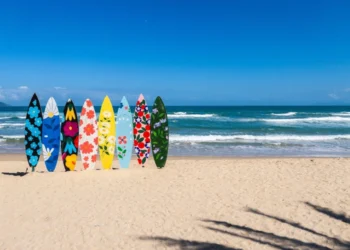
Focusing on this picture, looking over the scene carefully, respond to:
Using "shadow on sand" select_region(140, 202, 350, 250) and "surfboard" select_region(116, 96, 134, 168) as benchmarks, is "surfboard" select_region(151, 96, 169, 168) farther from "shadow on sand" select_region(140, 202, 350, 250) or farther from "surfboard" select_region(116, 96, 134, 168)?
"shadow on sand" select_region(140, 202, 350, 250)

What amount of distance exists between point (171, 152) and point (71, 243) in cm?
844

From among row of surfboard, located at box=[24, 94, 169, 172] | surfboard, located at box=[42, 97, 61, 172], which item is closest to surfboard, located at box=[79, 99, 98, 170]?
row of surfboard, located at box=[24, 94, 169, 172]

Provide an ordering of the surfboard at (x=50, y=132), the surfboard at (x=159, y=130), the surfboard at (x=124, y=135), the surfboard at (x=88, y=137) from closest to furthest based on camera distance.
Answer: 1. the surfboard at (x=50, y=132)
2. the surfboard at (x=88, y=137)
3. the surfboard at (x=124, y=135)
4. the surfboard at (x=159, y=130)

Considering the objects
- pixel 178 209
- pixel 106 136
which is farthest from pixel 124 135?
pixel 178 209

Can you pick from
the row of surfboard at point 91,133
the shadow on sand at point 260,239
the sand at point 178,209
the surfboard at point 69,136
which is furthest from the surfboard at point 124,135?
the shadow on sand at point 260,239

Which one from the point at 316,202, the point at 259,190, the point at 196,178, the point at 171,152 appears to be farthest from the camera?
the point at 171,152

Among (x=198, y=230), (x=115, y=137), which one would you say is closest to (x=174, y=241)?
(x=198, y=230)

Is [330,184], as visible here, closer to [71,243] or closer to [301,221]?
[301,221]

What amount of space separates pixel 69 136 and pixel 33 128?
33.0 inches

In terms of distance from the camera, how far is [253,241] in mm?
4289

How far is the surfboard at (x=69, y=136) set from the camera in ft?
25.9

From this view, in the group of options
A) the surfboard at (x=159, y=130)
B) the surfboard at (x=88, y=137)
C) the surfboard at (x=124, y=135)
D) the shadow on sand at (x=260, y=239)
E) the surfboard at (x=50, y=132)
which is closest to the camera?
the shadow on sand at (x=260, y=239)

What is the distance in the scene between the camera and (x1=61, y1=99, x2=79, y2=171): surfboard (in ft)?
25.9

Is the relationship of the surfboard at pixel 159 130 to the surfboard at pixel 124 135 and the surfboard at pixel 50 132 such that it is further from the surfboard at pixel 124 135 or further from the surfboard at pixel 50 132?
the surfboard at pixel 50 132
